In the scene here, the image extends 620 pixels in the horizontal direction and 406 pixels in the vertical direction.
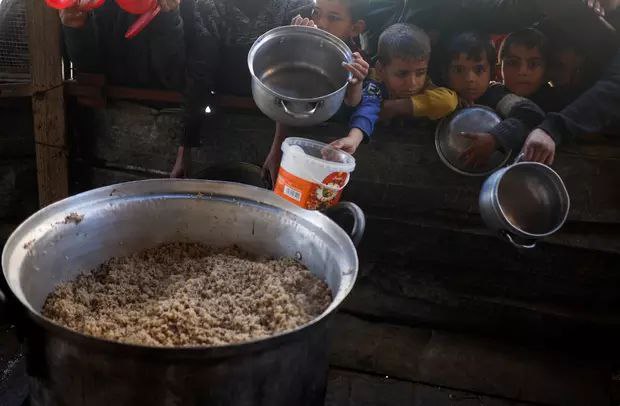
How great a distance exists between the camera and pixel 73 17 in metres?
2.36

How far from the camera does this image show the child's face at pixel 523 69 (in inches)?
103

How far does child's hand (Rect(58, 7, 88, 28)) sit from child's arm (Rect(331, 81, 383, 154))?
1337mm

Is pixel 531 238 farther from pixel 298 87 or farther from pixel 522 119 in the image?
pixel 298 87

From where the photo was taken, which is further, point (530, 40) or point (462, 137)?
point (530, 40)

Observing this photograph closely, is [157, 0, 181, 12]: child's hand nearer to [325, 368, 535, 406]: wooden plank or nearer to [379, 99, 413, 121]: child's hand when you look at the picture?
[379, 99, 413, 121]: child's hand

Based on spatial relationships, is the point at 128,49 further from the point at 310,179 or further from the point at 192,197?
the point at 310,179

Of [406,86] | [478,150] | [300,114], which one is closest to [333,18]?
[406,86]

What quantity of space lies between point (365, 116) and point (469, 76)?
63 cm

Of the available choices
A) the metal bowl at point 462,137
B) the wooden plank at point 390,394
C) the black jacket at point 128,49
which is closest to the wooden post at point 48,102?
the black jacket at point 128,49

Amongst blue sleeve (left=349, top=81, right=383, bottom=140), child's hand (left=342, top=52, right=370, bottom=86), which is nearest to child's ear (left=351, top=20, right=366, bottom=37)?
blue sleeve (left=349, top=81, right=383, bottom=140)

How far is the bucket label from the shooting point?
74.4 inches

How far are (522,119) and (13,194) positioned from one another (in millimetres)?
2824

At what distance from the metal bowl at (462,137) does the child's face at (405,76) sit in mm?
229

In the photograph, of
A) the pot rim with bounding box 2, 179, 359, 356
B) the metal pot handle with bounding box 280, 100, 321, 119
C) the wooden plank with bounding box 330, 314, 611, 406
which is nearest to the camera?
the pot rim with bounding box 2, 179, 359, 356
